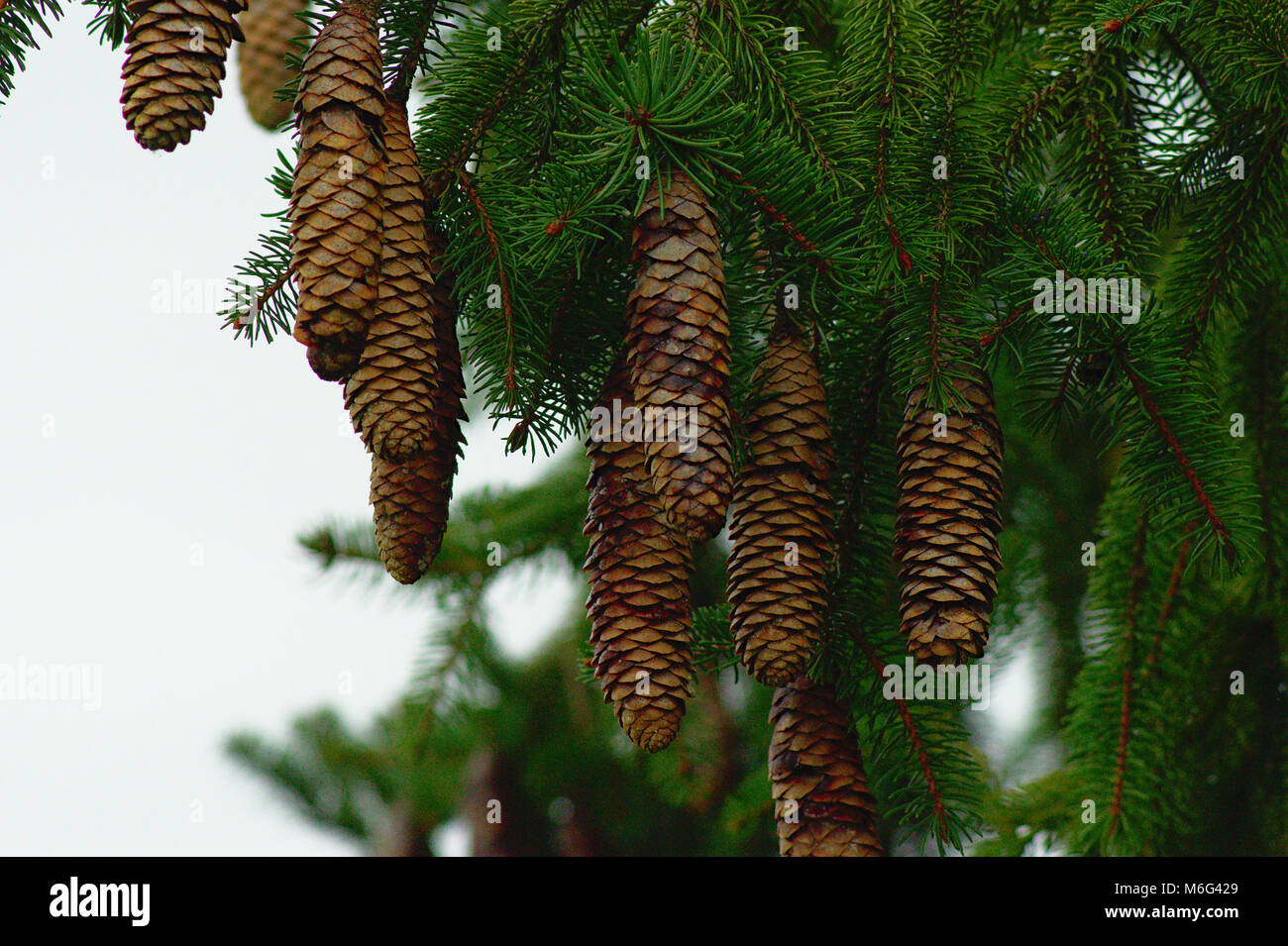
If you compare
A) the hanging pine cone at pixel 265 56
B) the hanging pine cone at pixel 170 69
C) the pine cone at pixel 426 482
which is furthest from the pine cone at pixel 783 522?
the hanging pine cone at pixel 265 56

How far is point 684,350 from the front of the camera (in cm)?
105

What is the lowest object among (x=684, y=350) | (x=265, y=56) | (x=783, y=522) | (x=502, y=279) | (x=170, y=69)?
(x=783, y=522)

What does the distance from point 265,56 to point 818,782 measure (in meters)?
1.85

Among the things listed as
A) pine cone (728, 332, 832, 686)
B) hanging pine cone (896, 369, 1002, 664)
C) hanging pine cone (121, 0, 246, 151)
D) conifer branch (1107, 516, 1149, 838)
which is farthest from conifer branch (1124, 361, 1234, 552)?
hanging pine cone (121, 0, 246, 151)

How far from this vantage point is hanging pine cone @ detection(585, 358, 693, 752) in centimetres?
112

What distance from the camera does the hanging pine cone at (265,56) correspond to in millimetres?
2334

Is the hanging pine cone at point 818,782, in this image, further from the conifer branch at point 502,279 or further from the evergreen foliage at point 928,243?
the conifer branch at point 502,279

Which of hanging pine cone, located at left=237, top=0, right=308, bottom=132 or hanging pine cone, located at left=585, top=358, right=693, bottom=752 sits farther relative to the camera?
hanging pine cone, located at left=237, top=0, right=308, bottom=132

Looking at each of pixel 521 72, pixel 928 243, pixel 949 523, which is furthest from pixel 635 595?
pixel 521 72

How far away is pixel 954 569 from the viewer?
1191mm

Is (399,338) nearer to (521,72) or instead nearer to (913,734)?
(521,72)

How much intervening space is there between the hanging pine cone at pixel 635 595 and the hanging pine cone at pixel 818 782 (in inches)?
9.2

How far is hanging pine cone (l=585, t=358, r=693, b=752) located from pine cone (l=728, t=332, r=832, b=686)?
67 mm

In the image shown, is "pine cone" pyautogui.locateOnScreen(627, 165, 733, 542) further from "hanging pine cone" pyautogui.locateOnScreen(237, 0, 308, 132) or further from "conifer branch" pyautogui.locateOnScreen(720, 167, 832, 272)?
"hanging pine cone" pyautogui.locateOnScreen(237, 0, 308, 132)
